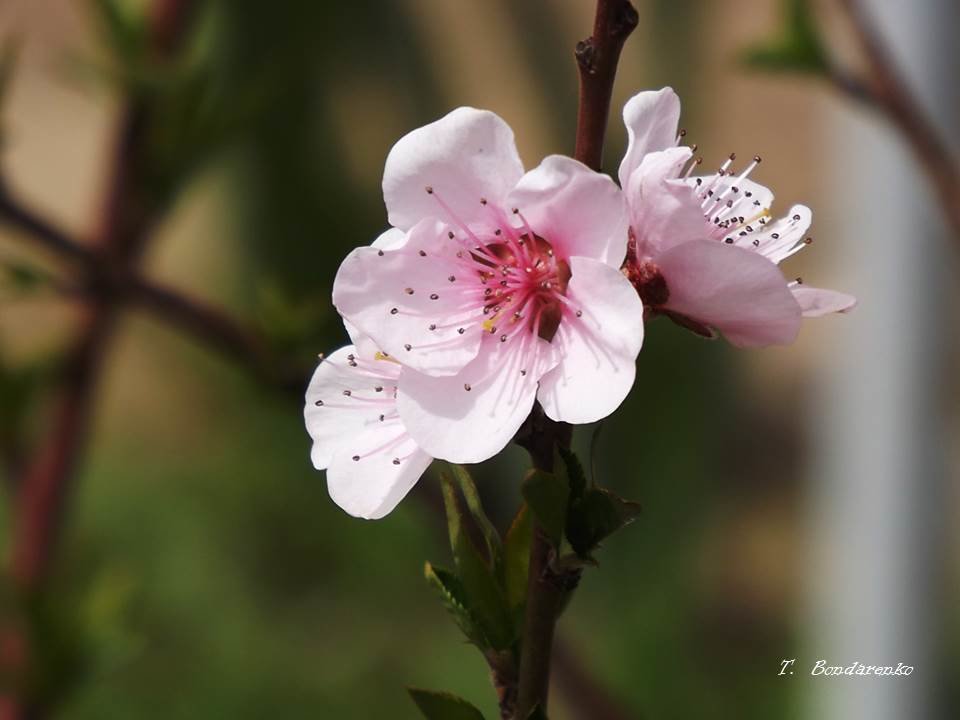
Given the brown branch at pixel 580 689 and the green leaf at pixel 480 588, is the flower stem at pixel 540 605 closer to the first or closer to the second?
the green leaf at pixel 480 588

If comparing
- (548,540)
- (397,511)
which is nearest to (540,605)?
(548,540)

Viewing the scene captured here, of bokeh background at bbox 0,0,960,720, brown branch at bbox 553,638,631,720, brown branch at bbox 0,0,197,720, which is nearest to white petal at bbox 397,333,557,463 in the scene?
brown branch at bbox 553,638,631,720

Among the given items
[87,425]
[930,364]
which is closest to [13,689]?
[87,425]

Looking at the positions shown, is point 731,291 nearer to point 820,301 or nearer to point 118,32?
point 820,301

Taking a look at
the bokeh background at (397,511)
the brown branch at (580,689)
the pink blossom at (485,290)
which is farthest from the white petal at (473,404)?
the bokeh background at (397,511)

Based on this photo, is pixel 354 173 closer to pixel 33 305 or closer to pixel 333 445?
pixel 33 305

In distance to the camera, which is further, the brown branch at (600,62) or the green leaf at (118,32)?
the green leaf at (118,32)

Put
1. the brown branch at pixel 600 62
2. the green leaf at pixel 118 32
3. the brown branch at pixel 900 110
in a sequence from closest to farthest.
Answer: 1. the brown branch at pixel 600 62
2. the brown branch at pixel 900 110
3. the green leaf at pixel 118 32
